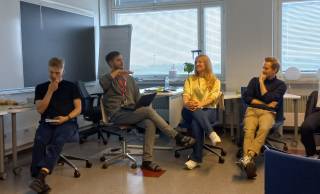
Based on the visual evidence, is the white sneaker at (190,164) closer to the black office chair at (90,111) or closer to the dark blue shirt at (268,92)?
the dark blue shirt at (268,92)

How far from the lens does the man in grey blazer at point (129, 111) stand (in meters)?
3.80

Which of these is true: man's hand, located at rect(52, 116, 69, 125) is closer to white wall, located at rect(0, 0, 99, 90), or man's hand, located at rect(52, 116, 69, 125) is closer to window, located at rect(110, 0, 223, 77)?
white wall, located at rect(0, 0, 99, 90)

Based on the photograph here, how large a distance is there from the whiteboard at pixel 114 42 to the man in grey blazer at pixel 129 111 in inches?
72.6

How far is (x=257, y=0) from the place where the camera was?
5.35 metres

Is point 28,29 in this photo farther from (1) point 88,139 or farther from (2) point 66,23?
(1) point 88,139

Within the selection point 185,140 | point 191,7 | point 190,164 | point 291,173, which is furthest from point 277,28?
point 291,173

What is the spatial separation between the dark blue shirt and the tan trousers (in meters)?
0.08

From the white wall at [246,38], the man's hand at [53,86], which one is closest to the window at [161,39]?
the white wall at [246,38]

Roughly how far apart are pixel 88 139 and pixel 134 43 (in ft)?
6.67

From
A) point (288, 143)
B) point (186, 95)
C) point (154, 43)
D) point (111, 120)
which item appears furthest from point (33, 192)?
point (154, 43)

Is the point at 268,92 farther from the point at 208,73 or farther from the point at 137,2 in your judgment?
the point at 137,2

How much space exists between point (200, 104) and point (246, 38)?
197 cm

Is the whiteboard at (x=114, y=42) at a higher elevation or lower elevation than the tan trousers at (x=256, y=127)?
higher

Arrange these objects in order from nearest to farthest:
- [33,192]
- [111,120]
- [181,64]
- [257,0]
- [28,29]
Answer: [33,192]
[111,120]
[28,29]
[257,0]
[181,64]
